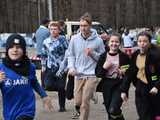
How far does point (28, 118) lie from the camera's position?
7.29m

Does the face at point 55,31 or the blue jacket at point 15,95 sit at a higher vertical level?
the face at point 55,31

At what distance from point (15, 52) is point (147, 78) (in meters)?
2.20

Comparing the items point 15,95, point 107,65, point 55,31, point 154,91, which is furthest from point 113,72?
point 15,95

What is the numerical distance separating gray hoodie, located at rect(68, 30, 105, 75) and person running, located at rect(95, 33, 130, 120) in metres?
0.46

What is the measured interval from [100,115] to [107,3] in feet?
166

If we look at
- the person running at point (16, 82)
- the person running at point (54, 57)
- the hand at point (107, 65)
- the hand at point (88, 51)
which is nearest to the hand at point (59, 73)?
the person running at point (54, 57)

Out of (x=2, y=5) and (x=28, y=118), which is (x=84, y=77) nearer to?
(x=28, y=118)

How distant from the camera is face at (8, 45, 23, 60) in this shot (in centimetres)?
720

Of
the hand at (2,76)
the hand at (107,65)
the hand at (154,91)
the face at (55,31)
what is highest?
the face at (55,31)

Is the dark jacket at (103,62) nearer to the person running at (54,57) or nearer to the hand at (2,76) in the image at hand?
the person running at (54,57)

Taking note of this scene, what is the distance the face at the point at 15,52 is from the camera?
23.6 feet

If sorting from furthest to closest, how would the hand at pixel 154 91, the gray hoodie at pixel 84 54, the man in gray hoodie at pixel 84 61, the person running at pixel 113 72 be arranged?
the gray hoodie at pixel 84 54 < the man in gray hoodie at pixel 84 61 < the person running at pixel 113 72 < the hand at pixel 154 91

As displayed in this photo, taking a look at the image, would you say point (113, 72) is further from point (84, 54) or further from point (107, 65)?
point (84, 54)

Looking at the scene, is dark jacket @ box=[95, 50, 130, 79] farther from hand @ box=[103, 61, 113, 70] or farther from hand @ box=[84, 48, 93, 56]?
hand @ box=[84, 48, 93, 56]
